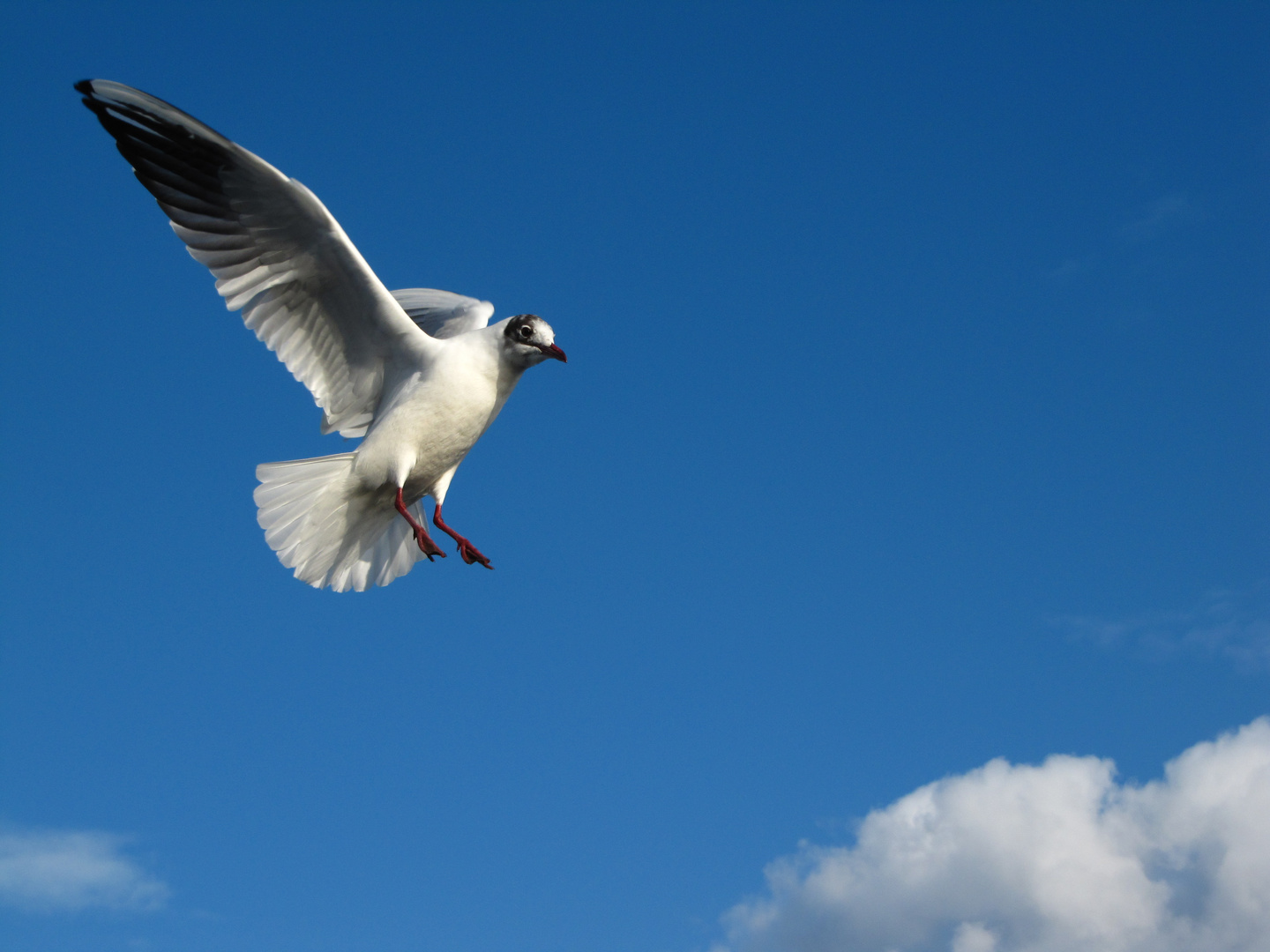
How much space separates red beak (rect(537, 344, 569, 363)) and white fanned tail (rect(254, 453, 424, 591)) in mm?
1625

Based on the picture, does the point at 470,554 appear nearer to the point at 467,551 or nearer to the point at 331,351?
the point at 467,551

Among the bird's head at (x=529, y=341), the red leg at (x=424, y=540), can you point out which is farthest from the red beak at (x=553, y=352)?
the red leg at (x=424, y=540)

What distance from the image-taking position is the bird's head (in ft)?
26.3

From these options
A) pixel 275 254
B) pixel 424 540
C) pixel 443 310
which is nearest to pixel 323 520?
pixel 424 540

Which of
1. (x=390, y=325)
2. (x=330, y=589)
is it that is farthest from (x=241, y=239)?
(x=330, y=589)

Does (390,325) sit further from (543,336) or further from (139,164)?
(139,164)

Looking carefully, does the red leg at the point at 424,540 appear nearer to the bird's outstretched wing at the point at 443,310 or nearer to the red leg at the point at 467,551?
the red leg at the point at 467,551

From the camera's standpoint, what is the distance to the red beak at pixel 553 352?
8.01 metres

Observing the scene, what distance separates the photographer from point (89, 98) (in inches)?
300

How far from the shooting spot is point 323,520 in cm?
853

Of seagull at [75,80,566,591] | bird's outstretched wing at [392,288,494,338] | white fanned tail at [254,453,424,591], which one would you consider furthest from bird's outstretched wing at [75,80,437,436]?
bird's outstretched wing at [392,288,494,338]

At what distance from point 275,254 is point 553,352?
2075 millimetres

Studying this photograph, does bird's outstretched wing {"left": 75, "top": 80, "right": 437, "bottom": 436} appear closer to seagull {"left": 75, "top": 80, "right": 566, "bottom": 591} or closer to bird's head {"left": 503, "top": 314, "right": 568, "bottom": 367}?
seagull {"left": 75, "top": 80, "right": 566, "bottom": 591}

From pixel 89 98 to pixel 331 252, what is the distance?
5.92 ft
